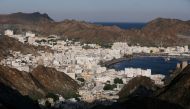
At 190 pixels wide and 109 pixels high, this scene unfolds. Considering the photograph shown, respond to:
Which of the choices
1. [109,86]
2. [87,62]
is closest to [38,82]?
[109,86]

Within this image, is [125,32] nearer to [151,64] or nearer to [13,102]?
[151,64]

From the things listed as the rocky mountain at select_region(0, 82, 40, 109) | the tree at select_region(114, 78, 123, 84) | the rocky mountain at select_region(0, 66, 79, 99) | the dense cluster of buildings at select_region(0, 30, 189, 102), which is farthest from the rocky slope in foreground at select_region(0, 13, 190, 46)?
the rocky mountain at select_region(0, 82, 40, 109)

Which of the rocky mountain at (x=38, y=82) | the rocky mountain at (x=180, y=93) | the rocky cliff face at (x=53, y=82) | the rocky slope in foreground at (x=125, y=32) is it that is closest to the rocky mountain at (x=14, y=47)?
the rocky cliff face at (x=53, y=82)

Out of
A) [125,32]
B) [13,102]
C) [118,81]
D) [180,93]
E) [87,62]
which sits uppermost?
[180,93]

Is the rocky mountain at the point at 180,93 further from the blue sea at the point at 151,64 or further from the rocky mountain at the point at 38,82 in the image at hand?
the blue sea at the point at 151,64

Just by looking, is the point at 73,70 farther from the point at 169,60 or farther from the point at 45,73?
the point at 169,60

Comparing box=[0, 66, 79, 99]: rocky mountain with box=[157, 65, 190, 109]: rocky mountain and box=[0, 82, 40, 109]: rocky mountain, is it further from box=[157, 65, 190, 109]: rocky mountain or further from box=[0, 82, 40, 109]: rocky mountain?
box=[157, 65, 190, 109]: rocky mountain
